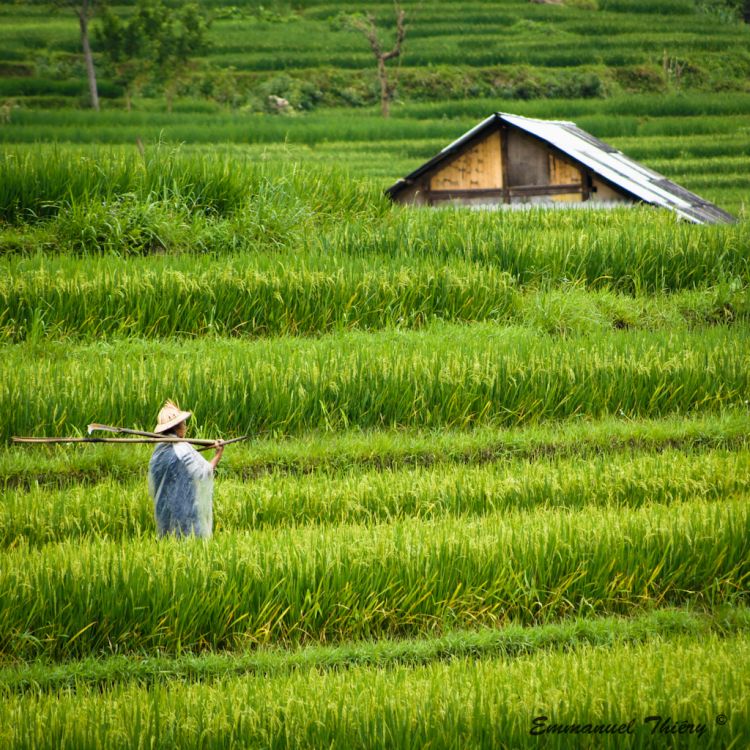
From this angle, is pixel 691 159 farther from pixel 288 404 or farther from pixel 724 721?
pixel 724 721

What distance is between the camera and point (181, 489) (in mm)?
5977

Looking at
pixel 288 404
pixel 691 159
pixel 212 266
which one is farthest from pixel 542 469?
pixel 691 159

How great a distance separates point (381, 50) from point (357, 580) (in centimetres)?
3922

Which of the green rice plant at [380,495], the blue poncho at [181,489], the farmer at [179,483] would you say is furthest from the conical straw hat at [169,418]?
the green rice plant at [380,495]

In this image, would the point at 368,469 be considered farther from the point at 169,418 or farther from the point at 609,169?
the point at 609,169

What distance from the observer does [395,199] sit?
1794 cm

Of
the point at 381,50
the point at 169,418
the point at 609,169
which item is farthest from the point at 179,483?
the point at 381,50

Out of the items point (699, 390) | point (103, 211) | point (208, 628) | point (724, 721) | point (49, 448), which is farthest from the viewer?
point (103, 211)

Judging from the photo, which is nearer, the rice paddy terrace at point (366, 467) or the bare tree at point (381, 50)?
the rice paddy terrace at point (366, 467)

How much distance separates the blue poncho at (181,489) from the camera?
5918 millimetres

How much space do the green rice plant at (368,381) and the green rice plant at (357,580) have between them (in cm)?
231

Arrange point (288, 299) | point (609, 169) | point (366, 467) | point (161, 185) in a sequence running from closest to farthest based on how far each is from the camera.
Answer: point (366, 467)
point (288, 299)
point (161, 185)
point (609, 169)

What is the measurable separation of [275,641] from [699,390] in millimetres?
5534

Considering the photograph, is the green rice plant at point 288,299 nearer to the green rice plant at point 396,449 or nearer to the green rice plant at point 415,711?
the green rice plant at point 396,449
